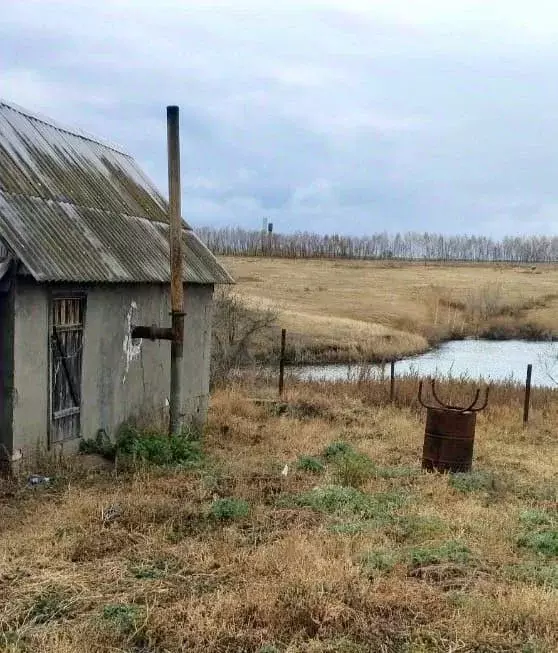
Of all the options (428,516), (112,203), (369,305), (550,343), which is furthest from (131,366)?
(369,305)

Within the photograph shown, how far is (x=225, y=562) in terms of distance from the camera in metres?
6.24

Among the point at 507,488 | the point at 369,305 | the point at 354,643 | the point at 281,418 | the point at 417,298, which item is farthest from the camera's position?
the point at 417,298

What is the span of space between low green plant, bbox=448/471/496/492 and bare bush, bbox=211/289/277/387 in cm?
1272

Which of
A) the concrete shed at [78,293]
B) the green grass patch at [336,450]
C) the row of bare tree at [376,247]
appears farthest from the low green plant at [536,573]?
the row of bare tree at [376,247]

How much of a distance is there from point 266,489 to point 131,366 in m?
3.66

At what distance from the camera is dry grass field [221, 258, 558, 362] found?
120 ft

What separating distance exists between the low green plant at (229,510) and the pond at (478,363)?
51.2 ft

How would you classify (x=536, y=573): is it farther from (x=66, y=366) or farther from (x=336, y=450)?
(x=66, y=366)

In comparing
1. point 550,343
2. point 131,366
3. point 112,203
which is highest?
point 112,203

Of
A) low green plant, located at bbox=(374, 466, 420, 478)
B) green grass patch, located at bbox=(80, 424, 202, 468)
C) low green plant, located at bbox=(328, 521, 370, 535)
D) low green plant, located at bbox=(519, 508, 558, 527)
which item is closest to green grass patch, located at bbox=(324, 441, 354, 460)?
low green plant, located at bbox=(374, 466, 420, 478)

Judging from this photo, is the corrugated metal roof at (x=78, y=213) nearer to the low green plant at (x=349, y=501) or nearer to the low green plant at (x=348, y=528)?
the low green plant at (x=349, y=501)

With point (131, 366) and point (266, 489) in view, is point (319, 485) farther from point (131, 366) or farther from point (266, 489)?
point (131, 366)

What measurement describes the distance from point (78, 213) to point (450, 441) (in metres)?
5.92

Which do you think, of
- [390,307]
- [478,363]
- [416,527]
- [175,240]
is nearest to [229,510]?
[416,527]
